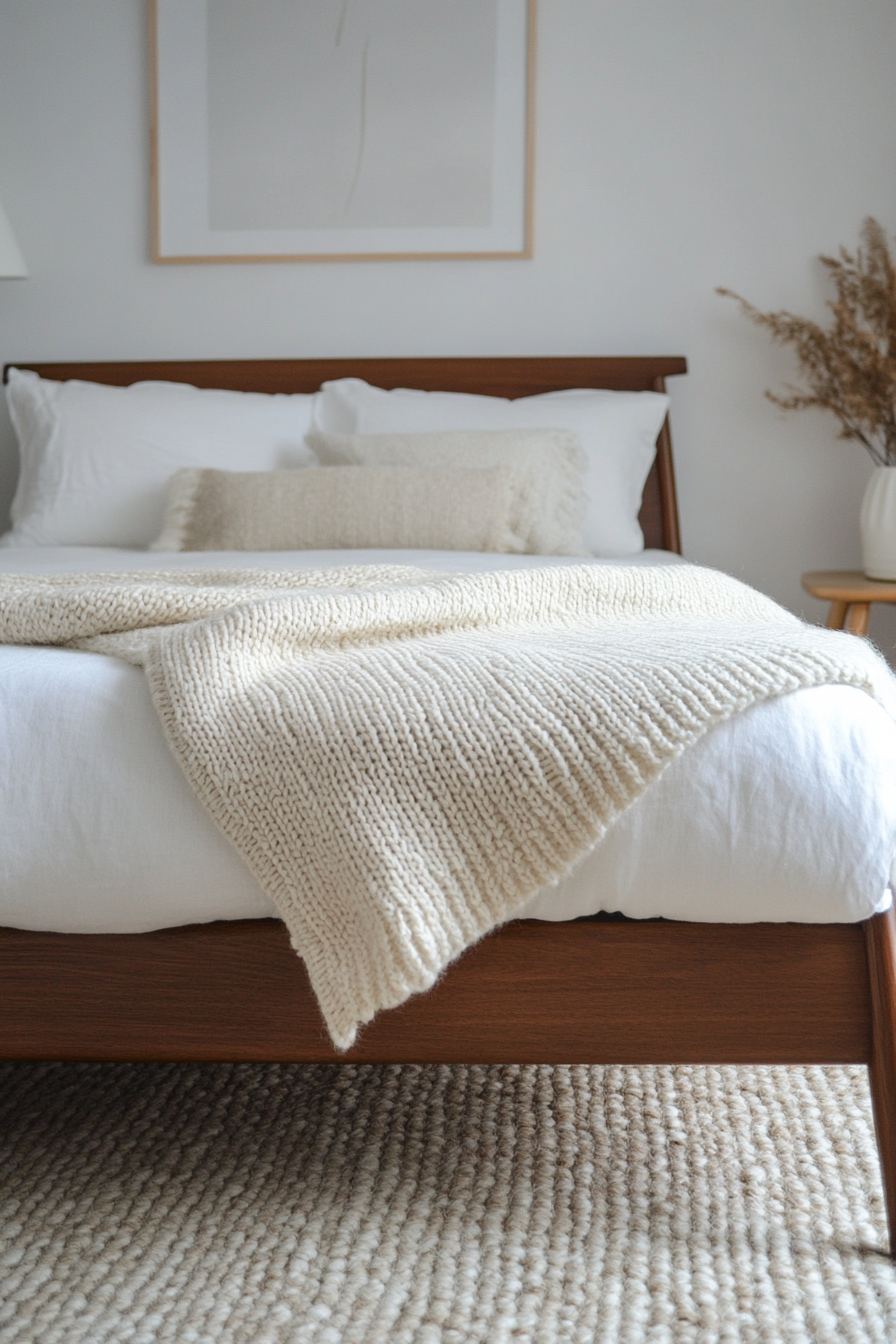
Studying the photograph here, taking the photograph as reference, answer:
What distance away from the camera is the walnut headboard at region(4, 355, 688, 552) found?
111 inches

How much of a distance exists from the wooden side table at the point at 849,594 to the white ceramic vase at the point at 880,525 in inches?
1.3

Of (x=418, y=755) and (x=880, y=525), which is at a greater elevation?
(x=880, y=525)

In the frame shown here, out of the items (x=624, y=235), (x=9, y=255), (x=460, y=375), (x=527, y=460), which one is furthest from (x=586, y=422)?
(x=9, y=255)

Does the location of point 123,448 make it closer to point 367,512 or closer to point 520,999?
point 367,512

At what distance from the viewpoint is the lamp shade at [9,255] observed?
277 centimetres

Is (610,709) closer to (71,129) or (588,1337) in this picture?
(588,1337)

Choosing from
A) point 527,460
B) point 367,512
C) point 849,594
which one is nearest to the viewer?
point 367,512

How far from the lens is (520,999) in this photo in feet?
3.49

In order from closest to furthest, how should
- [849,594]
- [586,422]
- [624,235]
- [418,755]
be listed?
[418,755], [849,594], [586,422], [624,235]

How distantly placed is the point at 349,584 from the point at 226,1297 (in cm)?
77

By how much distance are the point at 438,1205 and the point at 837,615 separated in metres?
1.80

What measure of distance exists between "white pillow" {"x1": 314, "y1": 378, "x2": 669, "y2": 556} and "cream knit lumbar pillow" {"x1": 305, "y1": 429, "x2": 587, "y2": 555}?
0.11 m

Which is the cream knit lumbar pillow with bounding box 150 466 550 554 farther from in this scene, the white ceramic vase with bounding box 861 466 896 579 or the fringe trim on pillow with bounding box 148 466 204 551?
the white ceramic vase with bounding box 861 466 896 579

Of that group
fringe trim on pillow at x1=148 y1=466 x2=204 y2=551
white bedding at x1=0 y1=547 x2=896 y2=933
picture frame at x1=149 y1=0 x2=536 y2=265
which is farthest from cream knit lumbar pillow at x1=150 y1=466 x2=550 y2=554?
white bedding at x1=0 y1=547 x2=896 y2=933
